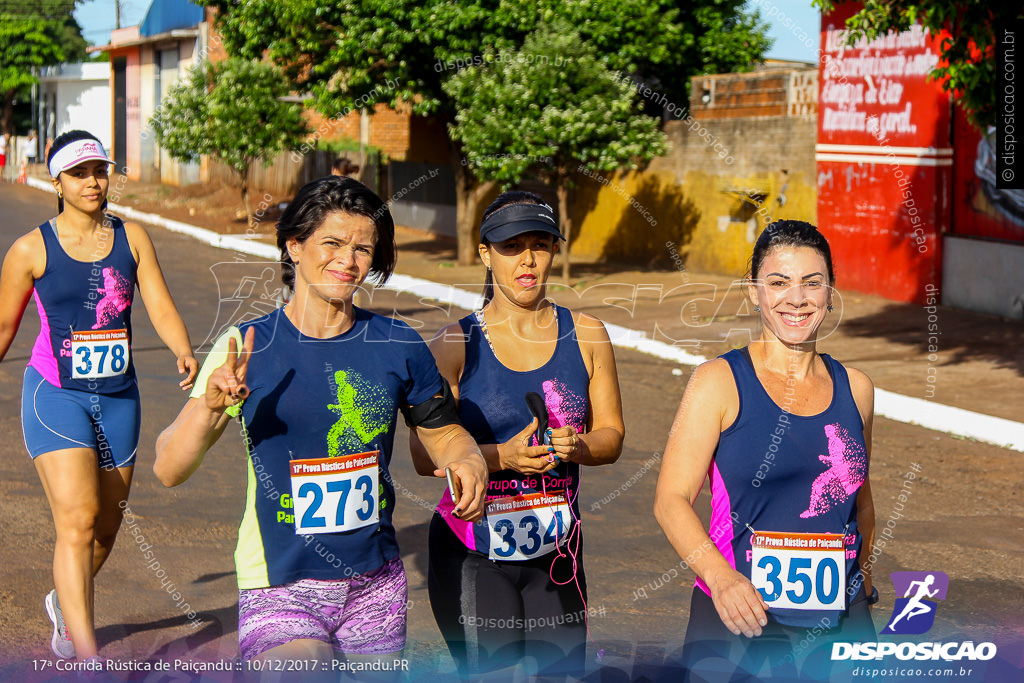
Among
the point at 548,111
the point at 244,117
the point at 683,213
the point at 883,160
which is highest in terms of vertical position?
the point at 244,117

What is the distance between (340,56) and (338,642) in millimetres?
16888

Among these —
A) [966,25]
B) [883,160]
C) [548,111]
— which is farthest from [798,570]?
[548,111]

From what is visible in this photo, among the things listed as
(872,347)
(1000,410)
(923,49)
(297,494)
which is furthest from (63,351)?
(923,49)

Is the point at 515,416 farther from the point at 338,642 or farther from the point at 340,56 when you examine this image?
the point at 340,56

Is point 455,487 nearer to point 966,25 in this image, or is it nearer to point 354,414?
point 354,414

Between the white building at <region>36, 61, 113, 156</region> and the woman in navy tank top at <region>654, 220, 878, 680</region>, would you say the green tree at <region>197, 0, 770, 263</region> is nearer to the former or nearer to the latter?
the woman in navy tank top at <region>654, 220, 878, 680</region>

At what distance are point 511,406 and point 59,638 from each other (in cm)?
220

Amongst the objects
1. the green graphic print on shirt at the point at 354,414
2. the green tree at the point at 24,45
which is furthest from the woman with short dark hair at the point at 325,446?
the green tree at the point at 24,45

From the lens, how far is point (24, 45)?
2271 inches

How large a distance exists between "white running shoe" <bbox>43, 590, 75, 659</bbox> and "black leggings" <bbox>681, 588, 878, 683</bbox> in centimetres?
260

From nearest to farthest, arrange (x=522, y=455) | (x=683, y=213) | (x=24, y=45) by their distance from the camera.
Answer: (x=522, y=455), (x=683, y=213), (x=24, y=45)

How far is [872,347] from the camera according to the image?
12.7 metres

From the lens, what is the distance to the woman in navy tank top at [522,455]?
356 centimetres

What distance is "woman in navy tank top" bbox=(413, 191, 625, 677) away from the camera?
11.7 feet
